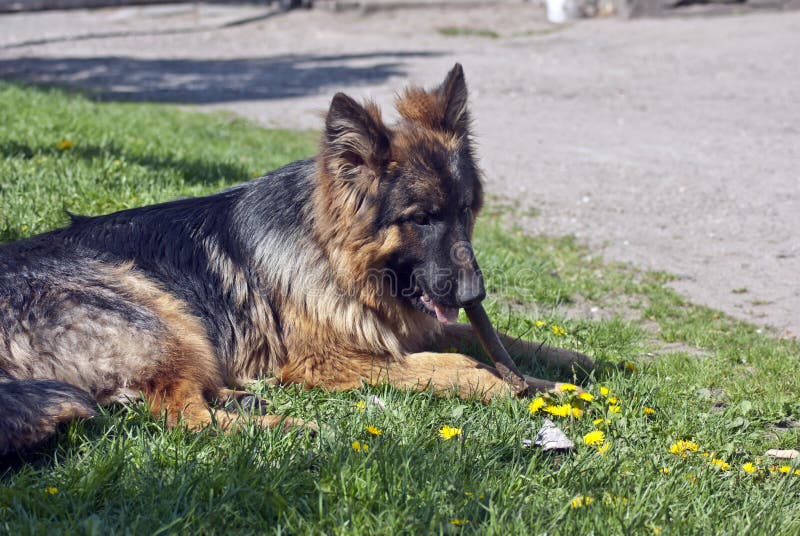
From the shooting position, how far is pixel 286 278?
15.2ft

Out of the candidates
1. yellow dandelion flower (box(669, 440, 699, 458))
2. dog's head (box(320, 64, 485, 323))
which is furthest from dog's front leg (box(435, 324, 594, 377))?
yellow dandelion flower (box(669, 440, 699, 458))

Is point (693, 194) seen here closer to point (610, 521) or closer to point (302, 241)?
point (302, 241)

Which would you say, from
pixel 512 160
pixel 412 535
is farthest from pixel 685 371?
pixel 512 160

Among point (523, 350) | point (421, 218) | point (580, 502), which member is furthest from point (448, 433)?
point (523, 350)

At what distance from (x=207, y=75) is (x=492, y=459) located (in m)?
14.6

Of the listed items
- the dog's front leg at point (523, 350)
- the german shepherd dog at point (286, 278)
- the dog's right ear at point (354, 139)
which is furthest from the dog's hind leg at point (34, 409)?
the dog's front leg at point (523, 350)

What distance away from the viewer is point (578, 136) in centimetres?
1183

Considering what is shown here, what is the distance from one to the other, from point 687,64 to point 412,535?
1526 cm

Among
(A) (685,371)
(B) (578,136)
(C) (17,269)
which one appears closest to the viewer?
(C) (17,269)

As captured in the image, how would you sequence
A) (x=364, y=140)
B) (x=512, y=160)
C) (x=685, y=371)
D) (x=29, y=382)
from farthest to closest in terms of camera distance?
1. (x=512, y=160)
2. (x=685, y=371)
3. (x=364, y=140)
4. (x=29, y=382)

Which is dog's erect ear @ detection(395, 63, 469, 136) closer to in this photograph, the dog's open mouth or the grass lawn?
the dog's open mouth

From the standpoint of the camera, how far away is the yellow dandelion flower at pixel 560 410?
398 centimetres

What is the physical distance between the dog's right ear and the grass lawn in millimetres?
1240

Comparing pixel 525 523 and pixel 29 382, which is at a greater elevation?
pixel 29 382
